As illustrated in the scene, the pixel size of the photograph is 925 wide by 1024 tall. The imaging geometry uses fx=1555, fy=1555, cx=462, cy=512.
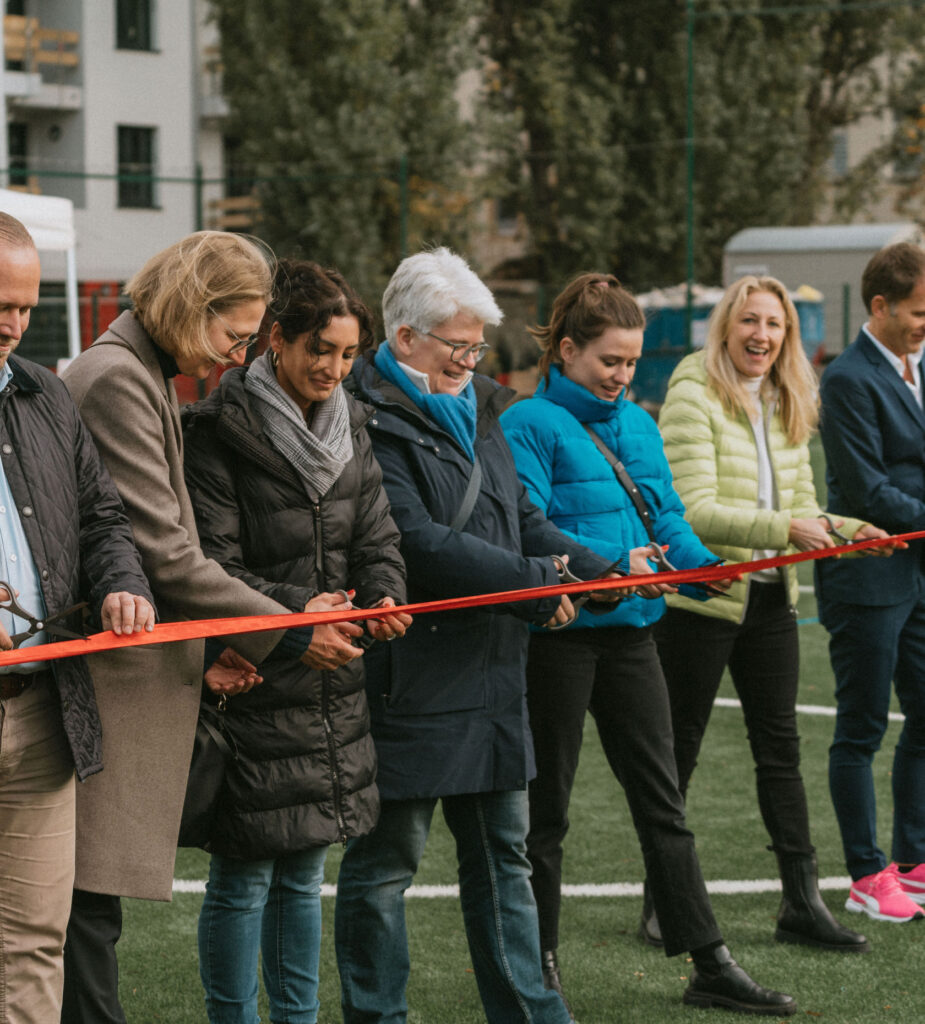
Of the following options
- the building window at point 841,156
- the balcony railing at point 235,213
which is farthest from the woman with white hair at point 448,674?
the building window at point 841,156

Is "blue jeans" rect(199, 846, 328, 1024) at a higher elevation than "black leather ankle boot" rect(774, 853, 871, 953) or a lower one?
higher

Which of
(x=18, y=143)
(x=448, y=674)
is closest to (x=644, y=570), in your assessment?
(x=448, y=674)

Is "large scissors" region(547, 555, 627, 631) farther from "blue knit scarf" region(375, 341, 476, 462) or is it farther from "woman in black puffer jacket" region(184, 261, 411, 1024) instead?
"woman in black puffer jacket" region(184, 261, 411, 1024)

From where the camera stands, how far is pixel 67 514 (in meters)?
2.84

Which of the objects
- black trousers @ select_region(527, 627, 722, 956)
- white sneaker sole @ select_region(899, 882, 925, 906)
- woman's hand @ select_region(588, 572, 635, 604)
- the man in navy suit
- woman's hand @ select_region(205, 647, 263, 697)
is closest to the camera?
woman's hand @ select_region(205, 647, 263, 697)

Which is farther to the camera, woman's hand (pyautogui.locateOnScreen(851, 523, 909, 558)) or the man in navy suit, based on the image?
the man in navy suit

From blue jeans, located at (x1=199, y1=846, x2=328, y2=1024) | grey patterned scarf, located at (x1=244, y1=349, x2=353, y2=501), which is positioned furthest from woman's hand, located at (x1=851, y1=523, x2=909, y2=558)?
blue jeans, located at (x1=199, y1=846, x2=328, y2=1024)

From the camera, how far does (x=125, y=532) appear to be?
9.59 ft

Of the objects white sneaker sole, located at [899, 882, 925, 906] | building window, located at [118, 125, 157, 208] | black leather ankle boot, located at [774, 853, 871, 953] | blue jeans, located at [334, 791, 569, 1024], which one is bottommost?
white sneaker sole, located at [899, 882, 925, 906]

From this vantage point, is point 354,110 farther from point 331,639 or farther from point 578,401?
point 331,639

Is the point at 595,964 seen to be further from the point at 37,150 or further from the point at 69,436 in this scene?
the point at 37,150

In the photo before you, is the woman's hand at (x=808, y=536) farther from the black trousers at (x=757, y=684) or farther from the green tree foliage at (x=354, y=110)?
the green tree foliage at (x=354, y=110)

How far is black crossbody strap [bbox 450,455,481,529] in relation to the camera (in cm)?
356

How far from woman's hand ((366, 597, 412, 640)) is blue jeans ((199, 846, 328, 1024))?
476 mm
